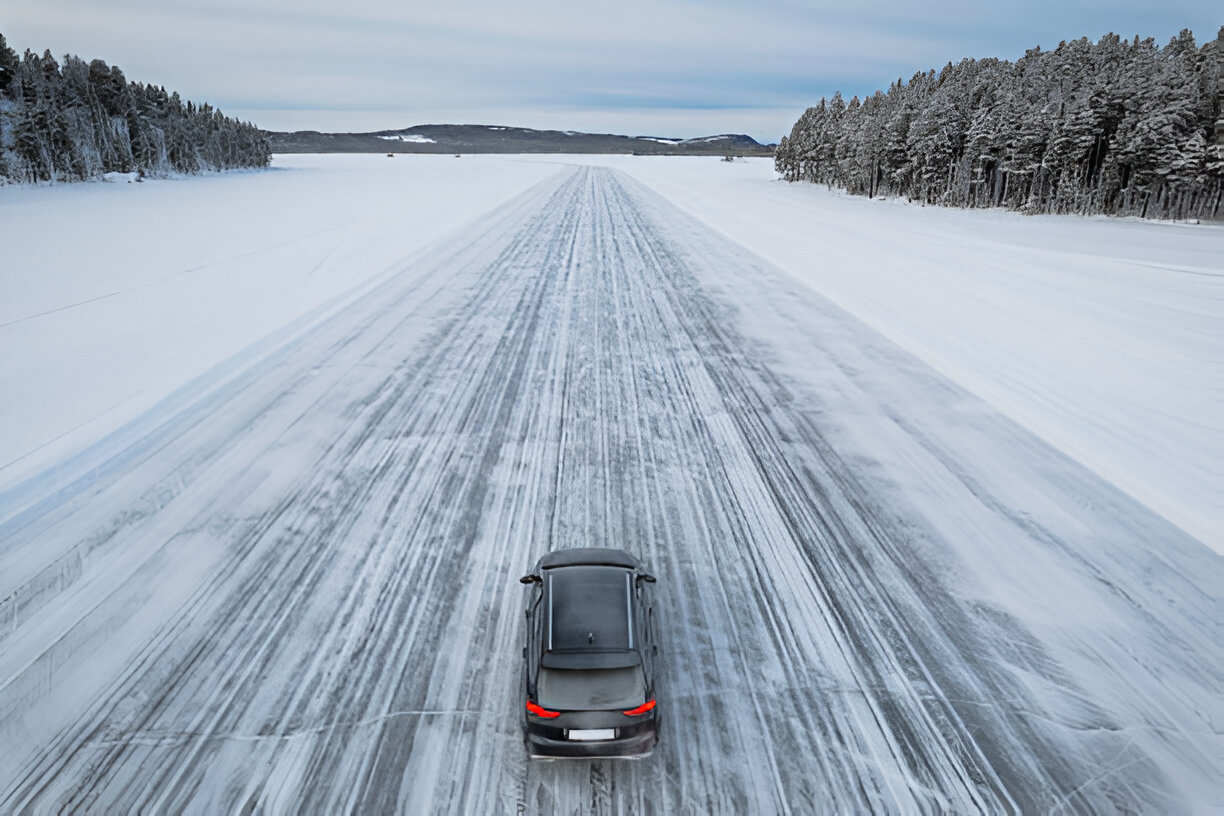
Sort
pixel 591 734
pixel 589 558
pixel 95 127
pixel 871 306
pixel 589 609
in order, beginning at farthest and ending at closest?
pixel 95 127
pixel 871 306
pixel 589 558
pixel 589 609
pixel 591 734

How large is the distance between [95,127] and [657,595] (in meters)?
76.1

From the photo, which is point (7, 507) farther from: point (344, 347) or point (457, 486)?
point (344, 347)

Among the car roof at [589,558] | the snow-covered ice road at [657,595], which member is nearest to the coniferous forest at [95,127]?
the snow-covered ice road at [657,595]

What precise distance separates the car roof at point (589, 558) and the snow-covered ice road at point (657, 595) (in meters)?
0.82

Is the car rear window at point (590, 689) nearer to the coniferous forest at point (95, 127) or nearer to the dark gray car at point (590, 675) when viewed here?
the dark gray car at point (590, 675)

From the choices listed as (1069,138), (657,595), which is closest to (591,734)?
(657,595)

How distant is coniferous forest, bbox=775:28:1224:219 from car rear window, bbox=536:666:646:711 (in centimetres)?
4251

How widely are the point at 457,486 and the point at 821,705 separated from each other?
14.5ft

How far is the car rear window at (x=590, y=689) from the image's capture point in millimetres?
3877

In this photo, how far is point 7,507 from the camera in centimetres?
699

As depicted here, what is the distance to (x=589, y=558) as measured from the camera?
15.7ft

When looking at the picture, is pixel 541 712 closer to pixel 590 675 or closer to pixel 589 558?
pixel 590 675

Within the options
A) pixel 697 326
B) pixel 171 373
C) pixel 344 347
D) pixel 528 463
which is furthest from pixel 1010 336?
pixel 171 373

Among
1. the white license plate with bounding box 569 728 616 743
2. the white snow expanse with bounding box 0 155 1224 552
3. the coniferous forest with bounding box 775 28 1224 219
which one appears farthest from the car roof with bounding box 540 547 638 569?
the coniferous forest with bounding box 775 28 1224 219
